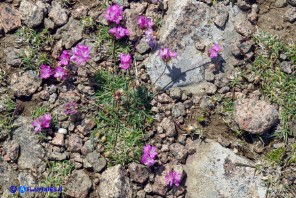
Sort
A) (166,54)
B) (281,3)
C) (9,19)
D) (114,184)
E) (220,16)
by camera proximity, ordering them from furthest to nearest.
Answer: (281,3)
(220,16)
(9,19)
(166,54)
(114,184)

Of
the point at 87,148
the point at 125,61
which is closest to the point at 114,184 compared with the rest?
the point at 87,148

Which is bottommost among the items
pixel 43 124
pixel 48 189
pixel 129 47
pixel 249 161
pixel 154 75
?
pixel 48 189

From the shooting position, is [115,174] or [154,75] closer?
[115,174]

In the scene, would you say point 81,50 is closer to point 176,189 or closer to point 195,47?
point 195,47

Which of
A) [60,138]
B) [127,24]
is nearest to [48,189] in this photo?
[60,138]

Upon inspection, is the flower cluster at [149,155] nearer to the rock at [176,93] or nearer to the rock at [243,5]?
the rock at [176,93]

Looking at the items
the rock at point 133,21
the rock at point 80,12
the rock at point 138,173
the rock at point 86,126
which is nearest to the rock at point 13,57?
the rock at point 80,12

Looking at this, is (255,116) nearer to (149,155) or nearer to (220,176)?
(220,176)
